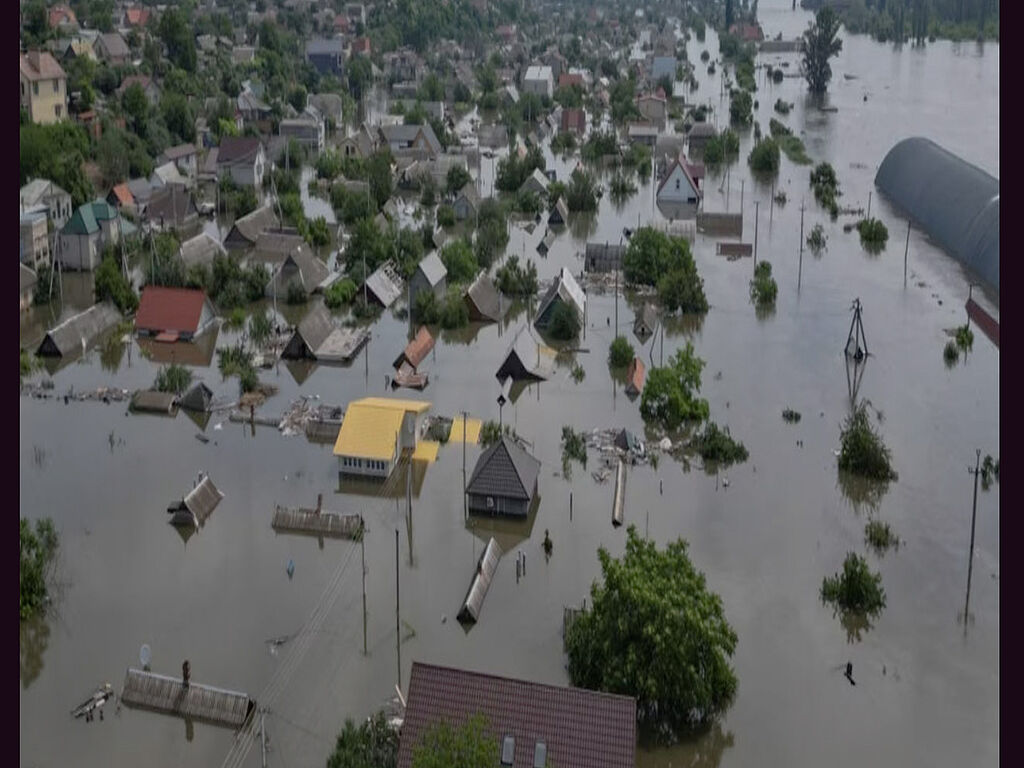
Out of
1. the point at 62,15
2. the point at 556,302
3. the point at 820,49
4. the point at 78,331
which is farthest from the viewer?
the point at 62,15

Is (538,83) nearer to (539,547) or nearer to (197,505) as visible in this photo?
(197,505)

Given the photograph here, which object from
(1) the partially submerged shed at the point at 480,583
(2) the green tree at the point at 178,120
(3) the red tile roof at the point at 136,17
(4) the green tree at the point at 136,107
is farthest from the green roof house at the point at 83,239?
(3) the red tile roof at the point at 136,17

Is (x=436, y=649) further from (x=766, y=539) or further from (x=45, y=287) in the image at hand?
(x=45, y=287)

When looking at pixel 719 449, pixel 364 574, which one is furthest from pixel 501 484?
pixel 719 449

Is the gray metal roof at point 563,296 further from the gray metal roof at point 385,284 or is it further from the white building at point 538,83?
the white building at point 538,83

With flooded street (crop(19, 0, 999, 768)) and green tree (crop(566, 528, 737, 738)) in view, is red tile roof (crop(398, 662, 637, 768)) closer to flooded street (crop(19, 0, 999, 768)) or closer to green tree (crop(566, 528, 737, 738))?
green tree (crop(566, 528, 737, 738))

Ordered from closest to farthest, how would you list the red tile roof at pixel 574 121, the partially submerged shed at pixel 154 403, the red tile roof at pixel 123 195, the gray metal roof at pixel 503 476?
1. the gray metal roof at pixel 503 476
2. the partially submerged shed at pixel 154 403
3. the red tile roof at pixel 123 195
4. the red tile roof at pixel 574 121
